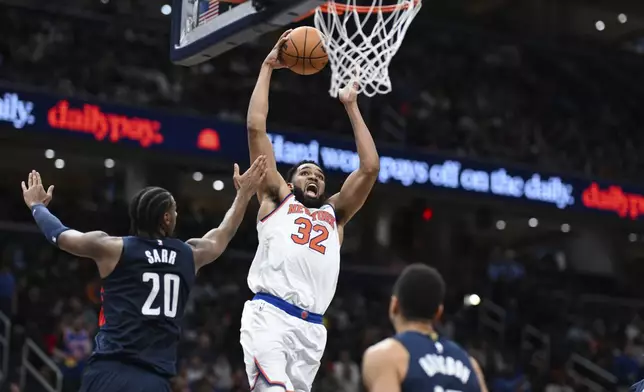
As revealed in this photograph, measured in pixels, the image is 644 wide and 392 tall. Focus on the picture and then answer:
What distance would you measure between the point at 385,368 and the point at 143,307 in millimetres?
1545

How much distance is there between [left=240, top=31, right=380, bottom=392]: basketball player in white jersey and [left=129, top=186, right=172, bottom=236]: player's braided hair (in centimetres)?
126

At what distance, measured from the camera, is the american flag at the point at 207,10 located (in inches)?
316

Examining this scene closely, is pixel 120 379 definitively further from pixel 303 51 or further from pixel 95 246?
pixel 303 51

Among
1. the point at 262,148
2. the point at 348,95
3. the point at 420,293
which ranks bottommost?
the point at 420,293

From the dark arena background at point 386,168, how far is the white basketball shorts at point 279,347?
24.8 feet

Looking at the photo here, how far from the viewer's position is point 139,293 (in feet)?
18.8

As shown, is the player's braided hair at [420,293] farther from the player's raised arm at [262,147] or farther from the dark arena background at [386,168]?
the dark arena background at [386,168]

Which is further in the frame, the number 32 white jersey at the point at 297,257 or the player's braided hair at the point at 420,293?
the number 32 white jersey at the point at 297,257

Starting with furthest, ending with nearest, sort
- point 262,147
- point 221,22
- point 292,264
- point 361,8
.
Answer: point 361,8 < point 221,22 < point 262,147 < point 292,264

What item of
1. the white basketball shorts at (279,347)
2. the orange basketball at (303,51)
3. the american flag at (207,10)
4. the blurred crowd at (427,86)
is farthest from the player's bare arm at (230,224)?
the blurred crowd at (427,86)

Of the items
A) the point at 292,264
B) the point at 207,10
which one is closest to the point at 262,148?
the point at 292,264

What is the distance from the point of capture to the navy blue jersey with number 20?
5672 millimetres

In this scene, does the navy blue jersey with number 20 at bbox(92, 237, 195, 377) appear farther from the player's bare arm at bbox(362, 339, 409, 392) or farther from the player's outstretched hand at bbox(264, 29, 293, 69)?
the player's outstretched hand at bbox(264, 29, 293, 69)

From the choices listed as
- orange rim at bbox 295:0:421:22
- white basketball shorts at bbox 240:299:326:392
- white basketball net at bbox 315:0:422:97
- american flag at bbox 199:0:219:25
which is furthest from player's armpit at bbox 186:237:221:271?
orange rim at bbox 295:0:421:22
